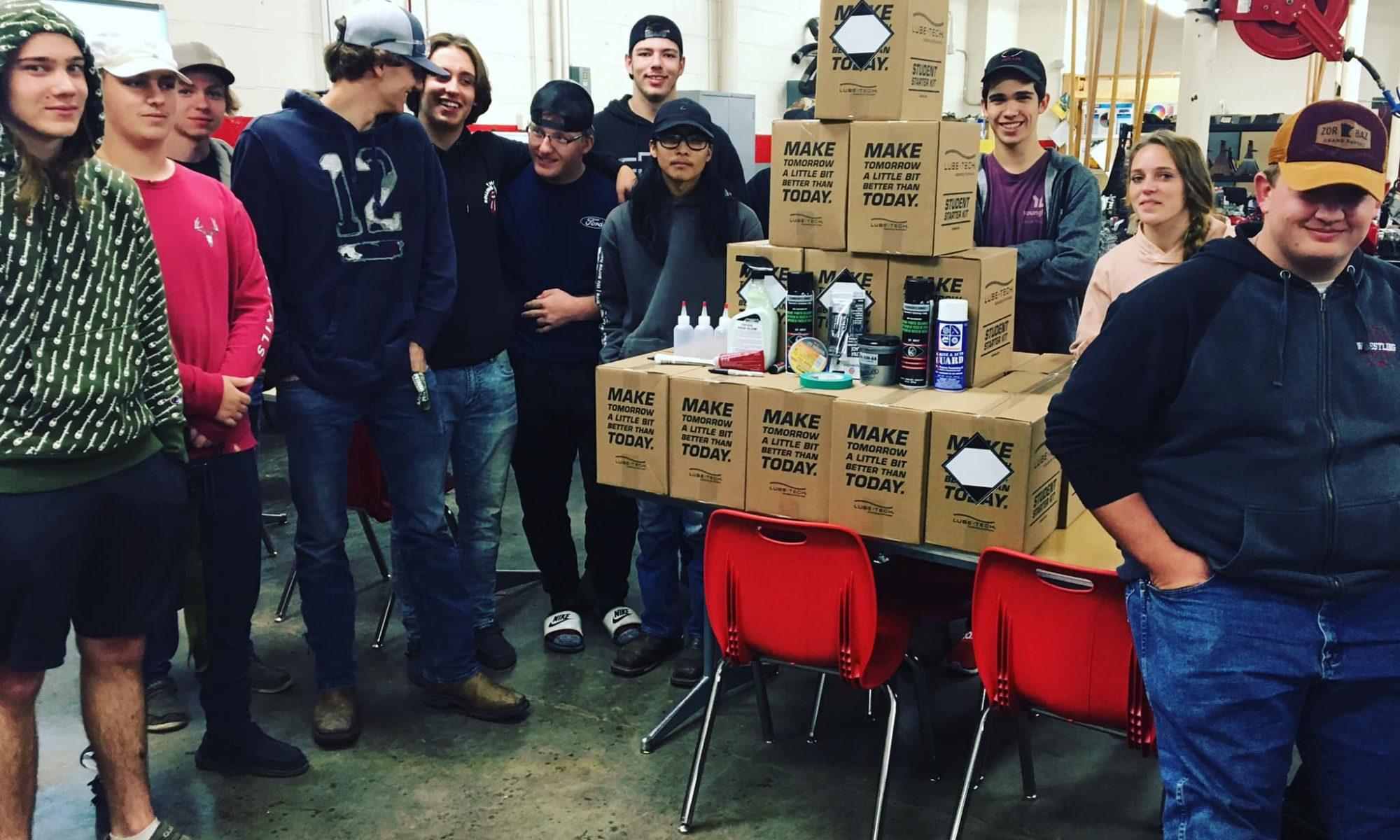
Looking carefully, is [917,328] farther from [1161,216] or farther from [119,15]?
[119,15]

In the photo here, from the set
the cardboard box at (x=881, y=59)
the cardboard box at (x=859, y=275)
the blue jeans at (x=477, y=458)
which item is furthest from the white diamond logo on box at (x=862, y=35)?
the blue jeans at (x=477, y=458)

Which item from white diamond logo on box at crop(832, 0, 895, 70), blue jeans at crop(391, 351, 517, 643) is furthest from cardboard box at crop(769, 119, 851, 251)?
blue jeans at crop(391, 351, 517, 643)

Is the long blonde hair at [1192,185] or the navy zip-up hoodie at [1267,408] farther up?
the long blonde hair at [1192,185]

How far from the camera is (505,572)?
3596 mm

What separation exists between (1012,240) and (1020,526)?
1.24m

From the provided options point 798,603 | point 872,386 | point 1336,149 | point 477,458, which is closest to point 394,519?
point 477,458

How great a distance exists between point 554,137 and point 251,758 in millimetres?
1714

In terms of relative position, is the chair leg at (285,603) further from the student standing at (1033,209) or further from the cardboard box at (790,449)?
the student standing at (1033,209)

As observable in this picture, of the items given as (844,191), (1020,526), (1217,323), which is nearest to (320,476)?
(844,191)

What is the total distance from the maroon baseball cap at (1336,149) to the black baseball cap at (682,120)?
1481 mm

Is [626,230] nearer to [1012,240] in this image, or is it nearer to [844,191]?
[844,191]

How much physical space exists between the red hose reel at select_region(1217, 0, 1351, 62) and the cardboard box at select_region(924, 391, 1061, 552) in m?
2.46

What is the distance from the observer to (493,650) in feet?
9.94

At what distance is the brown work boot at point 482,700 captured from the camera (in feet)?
8.91
